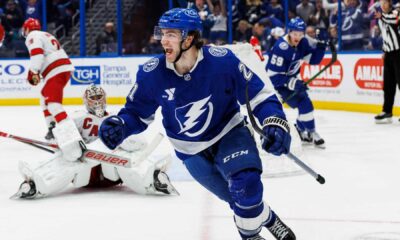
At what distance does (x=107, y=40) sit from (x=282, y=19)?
2.67 meters

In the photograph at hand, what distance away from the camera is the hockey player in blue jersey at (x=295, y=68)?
249 inches

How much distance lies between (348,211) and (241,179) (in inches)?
55.3

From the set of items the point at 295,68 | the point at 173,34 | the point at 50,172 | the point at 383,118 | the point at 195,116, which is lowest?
the point at 383,118

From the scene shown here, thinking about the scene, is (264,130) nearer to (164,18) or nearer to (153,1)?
(164,18)

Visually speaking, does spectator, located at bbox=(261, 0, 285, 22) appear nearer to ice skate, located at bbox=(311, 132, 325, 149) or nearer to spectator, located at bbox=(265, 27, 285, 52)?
spectator, located at bbox=(265, 27, 285, 52)

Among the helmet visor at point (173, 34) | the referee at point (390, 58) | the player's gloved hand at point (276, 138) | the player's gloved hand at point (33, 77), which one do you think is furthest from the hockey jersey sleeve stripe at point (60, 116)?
the player's gloved hand at point (276, 138)

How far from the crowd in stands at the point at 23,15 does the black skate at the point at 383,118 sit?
17.9 feet

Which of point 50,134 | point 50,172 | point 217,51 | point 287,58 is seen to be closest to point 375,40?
point 287,58

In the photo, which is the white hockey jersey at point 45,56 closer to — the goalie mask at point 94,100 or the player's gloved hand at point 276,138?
the goalie mask at point 94,100

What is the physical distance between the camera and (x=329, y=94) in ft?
32.0

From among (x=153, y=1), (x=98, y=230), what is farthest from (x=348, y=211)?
(x=153, y=1)

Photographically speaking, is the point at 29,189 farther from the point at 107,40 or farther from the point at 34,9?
the point at 34,9

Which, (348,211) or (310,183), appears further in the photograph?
(310,183)

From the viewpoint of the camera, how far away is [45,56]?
6.60 metres
